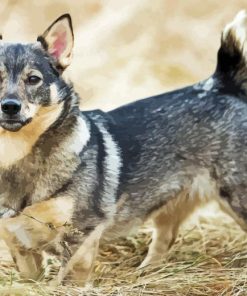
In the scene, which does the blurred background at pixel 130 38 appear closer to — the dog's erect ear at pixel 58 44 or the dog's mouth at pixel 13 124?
the dog's erect ear at pixel 58 44

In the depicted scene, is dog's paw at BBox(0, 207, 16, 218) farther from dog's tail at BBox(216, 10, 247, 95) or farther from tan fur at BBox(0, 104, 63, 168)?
dog's tail at BBox(216, 10, 247, 95)

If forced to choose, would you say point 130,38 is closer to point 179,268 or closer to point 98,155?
point 98,155

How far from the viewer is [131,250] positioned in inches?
101

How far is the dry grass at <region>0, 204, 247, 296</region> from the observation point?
212cm

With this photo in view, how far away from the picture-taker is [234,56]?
234 cm

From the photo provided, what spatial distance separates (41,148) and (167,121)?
0.35 m

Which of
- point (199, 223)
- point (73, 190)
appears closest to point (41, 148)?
point (73, 190)

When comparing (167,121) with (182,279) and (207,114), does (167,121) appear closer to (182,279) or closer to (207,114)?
(207,114)

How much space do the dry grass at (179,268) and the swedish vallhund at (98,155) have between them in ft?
0.23

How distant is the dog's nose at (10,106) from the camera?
1.95 metres

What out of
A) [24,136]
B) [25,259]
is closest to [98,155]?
[24,136]

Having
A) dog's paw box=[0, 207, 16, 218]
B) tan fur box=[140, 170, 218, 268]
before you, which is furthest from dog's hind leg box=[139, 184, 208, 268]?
dog's paw box=[0, 207, 16, 218]

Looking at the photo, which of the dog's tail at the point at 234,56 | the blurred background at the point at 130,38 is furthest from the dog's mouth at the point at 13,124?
the dog's tail at the point at 234,56

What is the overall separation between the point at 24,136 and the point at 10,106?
0.50ft
